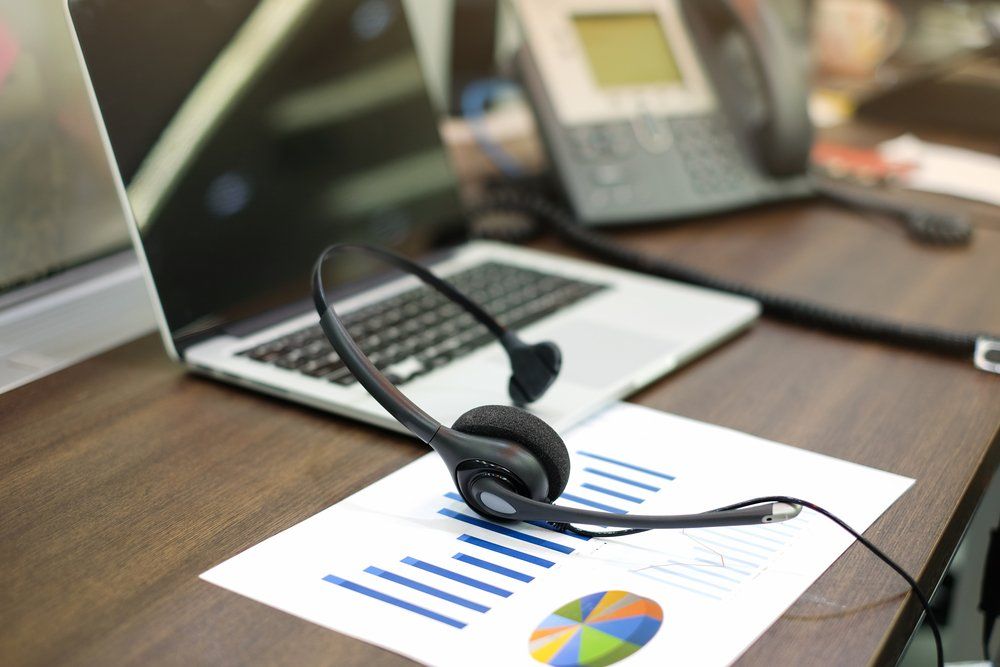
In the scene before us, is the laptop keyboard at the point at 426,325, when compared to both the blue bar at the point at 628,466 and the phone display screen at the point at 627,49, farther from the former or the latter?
the phone display screen at the point at 627,49

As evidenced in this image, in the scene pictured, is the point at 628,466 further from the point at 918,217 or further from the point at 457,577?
the point at 918,217

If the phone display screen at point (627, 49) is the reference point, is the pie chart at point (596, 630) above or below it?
below


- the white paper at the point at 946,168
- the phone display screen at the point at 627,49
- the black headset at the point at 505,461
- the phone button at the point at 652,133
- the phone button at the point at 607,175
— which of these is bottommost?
the white paper at the point at 946,168

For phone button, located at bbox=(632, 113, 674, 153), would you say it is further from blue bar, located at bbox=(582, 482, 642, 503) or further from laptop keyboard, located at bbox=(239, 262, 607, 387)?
blue bar, located at bbox=(582, 482, 642, 503)

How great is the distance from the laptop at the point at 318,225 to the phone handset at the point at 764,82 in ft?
0.96

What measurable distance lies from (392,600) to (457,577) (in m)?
0.04

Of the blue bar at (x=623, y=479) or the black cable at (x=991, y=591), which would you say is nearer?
the blue bar at (x=623, y=479)

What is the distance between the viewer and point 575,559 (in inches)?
20.1

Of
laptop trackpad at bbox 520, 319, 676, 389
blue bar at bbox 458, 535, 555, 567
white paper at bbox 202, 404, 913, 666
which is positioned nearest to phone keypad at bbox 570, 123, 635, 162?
A: laptop trackpad at bbox 520, 319, 676, 389

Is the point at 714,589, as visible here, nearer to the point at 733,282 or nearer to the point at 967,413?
the point at 967,413

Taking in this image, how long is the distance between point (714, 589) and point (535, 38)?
74 cm

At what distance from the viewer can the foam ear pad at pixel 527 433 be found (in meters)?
0.53

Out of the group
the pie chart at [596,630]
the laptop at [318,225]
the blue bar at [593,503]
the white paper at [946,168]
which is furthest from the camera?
the white paper at [946,168]

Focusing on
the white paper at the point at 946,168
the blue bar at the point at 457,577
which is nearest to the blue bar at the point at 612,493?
the blue bar at the point at 457,577
